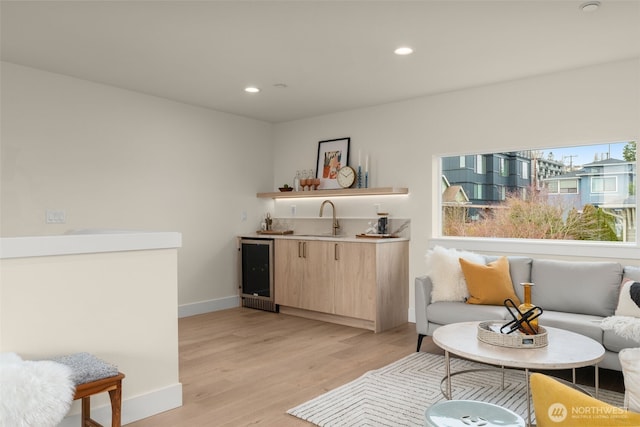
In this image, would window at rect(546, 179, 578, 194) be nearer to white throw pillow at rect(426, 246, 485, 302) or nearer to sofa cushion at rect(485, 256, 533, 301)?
sofa cushion at rect(485, 256, 533, 301)

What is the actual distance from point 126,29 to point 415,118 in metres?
3.05

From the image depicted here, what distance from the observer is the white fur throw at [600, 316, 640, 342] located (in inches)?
113

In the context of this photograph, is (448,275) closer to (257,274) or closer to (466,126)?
(466,126)

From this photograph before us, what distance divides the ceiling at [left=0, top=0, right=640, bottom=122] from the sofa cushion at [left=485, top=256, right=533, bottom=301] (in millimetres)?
1684

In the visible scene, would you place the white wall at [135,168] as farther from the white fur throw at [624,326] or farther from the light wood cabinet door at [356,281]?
the white fur throw at [624,326]

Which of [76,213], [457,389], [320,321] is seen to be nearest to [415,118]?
[320,321]

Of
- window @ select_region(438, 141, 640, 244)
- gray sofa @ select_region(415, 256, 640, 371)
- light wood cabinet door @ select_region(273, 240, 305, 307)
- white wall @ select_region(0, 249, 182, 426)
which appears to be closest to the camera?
white wall @ select_region(0, 249, 182, 426)

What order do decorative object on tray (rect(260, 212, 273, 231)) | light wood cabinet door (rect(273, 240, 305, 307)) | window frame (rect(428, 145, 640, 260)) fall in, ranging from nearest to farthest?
1. window frame (rect(428, 145, 640, 260))
2. light wood cabinet door (rect(273, 240, 305, 307))
3. decorative object on tray (rect(260, 212, 273, 231))

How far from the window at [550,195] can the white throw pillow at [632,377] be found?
321cm

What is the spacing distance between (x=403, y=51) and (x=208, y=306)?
372 centimetres

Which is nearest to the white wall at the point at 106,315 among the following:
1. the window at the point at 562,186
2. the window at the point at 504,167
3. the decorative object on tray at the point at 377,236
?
the decorative object on tray at the point at 377,236

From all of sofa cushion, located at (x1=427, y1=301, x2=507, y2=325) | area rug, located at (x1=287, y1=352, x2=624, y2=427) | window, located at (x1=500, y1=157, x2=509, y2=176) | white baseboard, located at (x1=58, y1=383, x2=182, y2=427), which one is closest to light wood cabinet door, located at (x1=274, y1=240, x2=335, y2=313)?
sofa cushion, located at (x1=427, y1=301, x2=507, y2=325)

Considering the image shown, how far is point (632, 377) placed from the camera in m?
1.12

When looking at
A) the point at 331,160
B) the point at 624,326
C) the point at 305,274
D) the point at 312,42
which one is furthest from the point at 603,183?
the point at 305,274
